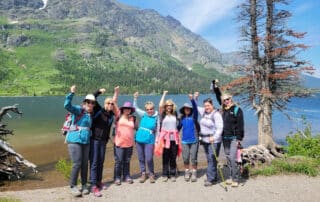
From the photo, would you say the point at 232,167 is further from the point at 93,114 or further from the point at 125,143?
the point at 93,114

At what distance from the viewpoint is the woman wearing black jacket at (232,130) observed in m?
9.86

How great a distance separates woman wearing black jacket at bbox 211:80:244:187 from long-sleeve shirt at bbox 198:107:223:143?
0.20 meters

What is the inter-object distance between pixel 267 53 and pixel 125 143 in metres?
9.16

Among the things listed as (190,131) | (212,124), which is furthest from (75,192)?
(212,124)

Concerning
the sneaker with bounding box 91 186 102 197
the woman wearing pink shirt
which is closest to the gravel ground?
the sneaker with bounding box 91 186 102 197

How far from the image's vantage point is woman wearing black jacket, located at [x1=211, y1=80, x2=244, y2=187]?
32.3 ft

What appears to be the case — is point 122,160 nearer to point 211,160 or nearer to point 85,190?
point 85,190

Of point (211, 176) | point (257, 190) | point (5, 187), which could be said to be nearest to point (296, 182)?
point (257, 190)

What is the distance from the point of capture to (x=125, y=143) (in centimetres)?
1033

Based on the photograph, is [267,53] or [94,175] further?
[267,53]

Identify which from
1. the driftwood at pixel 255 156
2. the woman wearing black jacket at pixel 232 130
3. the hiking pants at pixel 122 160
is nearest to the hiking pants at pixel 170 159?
the hiking pants at pixel 122 160

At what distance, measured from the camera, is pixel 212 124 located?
33.5 feet

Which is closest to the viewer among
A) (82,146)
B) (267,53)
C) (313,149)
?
(82,146)

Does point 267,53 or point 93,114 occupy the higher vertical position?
point 267,53
